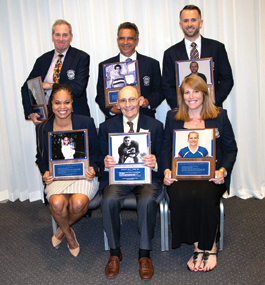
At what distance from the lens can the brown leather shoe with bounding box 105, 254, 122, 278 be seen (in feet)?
9.33

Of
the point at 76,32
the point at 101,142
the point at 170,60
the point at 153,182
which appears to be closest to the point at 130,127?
the point at 101,142

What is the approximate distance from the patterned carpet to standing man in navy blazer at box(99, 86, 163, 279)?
0.52 feet

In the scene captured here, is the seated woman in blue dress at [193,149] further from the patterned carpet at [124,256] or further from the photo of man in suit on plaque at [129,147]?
the patterned carpet at [124,256]

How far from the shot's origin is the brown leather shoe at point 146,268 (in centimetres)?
279

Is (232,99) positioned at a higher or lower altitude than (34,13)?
lower

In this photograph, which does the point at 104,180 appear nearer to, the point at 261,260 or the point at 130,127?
the point at 130,127

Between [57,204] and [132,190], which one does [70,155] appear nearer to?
[57,204]

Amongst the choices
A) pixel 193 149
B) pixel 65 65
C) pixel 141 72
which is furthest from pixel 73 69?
pixel 193 149

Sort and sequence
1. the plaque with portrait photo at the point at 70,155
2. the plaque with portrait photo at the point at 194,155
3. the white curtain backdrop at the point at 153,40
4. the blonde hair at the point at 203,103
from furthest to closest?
the white curtain backdrop at the point at 153,40
the plaque with portrait photo at the point at 70,155
the blonde hair at the point at 203,103
the plaque with portrait photo at the point at 194,155

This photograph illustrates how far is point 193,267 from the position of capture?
2.88 meters

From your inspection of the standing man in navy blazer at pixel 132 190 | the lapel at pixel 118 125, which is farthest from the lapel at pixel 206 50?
the lapel at pixel 118 125

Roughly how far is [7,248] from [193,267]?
2.09m

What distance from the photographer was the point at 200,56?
11.8 feet

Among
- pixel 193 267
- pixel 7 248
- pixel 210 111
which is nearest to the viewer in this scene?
pixel 193 267
